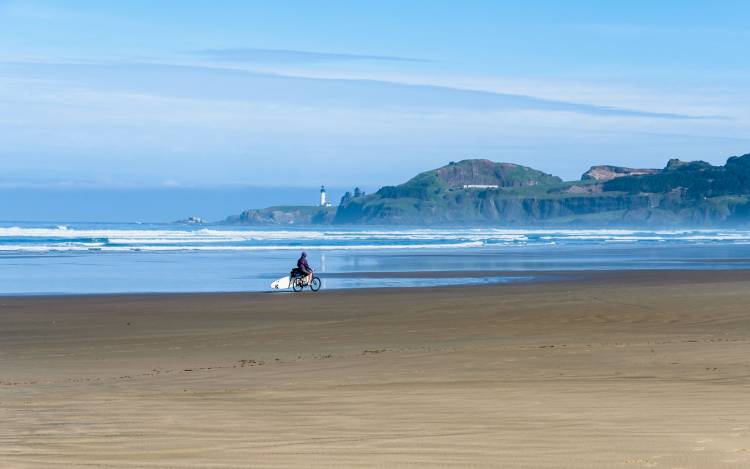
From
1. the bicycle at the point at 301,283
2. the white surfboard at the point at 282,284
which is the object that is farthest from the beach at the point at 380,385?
the white surfboard at the point at 282,284

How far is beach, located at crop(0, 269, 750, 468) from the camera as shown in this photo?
6332 millimetres

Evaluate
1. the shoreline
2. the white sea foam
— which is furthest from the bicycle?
the white sea foam

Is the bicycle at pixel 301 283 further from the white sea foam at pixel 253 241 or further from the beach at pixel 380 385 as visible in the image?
the white sea foam at pixel 253 241

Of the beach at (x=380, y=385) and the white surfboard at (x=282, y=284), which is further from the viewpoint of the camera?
the white surfboard at (x=282, y=284)

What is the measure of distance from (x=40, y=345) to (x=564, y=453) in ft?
33.8

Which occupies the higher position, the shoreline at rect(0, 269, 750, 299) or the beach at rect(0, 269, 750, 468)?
the beach at rect(0, 269, 750, 468)

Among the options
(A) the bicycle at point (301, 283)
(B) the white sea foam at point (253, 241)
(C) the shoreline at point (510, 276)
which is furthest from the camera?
(B) the white sea foam at point (253, 241)

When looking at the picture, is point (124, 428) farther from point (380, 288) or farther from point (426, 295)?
point (380, 288)

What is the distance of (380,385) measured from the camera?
9688 millimetres

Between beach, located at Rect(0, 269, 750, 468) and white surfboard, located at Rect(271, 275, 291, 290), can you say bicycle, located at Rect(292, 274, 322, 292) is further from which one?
beach, located at Rect(0, 269, 750, 468)

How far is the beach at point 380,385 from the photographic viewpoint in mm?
6332

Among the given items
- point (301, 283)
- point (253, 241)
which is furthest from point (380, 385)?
point (253, 241)

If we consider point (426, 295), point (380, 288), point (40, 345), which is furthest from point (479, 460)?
point (380, 288)

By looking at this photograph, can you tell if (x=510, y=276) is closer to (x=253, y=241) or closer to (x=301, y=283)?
(x=301, y=283)
